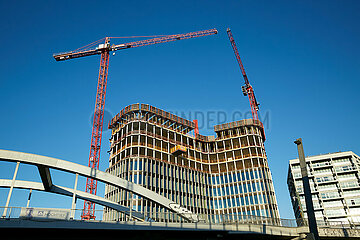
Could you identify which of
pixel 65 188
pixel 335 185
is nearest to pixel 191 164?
pixel 335 185

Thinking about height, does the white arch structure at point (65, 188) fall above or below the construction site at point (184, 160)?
below

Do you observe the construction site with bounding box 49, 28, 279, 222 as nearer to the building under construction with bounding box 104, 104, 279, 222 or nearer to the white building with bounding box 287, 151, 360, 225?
the building under construction with bounding box 104, 104, 279, 222

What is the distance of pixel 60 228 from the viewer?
26.9m

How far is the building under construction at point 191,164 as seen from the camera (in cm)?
7725

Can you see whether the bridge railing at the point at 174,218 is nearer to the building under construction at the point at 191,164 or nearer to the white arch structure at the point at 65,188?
the white arch structure at the point at 65,188

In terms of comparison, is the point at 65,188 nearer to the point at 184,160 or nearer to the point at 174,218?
the point at 174,218

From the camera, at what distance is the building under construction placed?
→ 77250mm

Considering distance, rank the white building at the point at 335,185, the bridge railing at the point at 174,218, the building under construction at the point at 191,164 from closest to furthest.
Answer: the bridge railing at the point at 174,218 → the building under construction at the point at 191,164 → the white building at the point at 335,185

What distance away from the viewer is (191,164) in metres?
92.2

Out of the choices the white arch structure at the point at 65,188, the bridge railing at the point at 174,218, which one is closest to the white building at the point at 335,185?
the bridge railing at the point at 174,218

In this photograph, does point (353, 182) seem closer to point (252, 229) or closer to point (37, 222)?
point (252, 229)

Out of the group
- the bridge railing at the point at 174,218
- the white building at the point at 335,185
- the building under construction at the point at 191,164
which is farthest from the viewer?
the white building at the point at 335,185

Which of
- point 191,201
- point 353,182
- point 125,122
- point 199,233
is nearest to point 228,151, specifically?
point 191,201

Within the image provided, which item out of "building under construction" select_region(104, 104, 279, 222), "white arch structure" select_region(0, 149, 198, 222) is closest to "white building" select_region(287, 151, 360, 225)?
"building under construction" select_region(104, 104, 279, 222)
